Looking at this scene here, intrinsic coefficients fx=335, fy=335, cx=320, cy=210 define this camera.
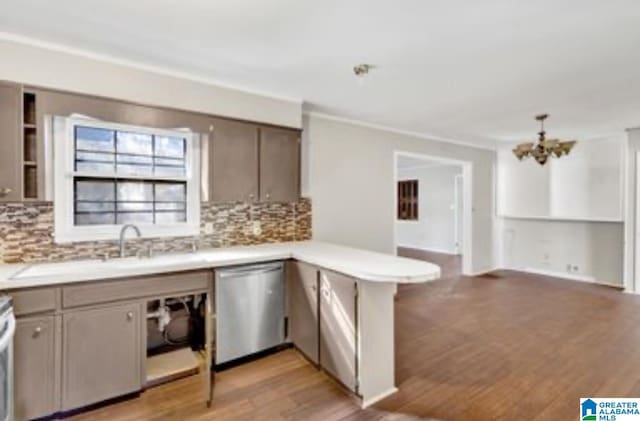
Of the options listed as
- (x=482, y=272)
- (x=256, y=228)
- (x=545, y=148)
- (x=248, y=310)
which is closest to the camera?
(x=248, y=310)

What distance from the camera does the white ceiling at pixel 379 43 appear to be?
188 centimetres

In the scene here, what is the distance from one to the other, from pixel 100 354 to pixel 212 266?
0.87 m

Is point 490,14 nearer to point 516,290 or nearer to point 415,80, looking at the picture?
point 415,80

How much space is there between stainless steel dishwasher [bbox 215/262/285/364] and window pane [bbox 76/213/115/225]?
101cm

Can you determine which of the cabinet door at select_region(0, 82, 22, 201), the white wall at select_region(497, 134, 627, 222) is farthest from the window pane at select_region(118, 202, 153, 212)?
the white wall at select_region(497, 134, 627, 222)

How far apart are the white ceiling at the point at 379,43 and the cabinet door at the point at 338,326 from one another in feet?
5.34

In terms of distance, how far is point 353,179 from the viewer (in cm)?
434

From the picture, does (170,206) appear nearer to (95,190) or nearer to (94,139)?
(95,190)

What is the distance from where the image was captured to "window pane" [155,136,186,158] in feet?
9.52

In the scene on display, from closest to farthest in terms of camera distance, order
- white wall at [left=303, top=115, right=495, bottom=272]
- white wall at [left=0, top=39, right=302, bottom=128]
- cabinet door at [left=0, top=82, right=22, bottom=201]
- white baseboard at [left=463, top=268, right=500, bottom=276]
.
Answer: cabinet door at [left=0, top=82, right=22, bottom=201]
white wall at [left=0, top=39, right=302, bottom=128]
white wall at [left=303, top=115, right=495, bottom=272]
white baseboard at [left=463, top=268, right=500, bottom=276]

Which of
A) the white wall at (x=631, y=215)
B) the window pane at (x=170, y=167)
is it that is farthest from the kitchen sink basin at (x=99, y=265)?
the white wall at (x=631, y=215)

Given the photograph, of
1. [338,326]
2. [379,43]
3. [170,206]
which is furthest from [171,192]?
[379,43]

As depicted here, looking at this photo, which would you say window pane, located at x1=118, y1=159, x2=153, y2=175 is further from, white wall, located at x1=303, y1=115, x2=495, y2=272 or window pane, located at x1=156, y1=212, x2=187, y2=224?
white wall, located at x1=303, y1=115, x2=495, y2=272

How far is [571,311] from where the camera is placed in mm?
4113
